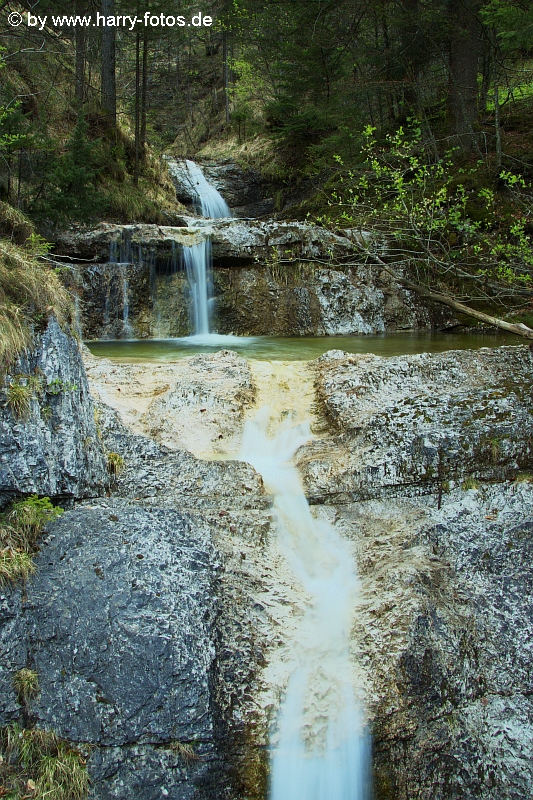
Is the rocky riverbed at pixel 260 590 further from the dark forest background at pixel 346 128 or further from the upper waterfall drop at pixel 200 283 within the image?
the upper waterfall drop at pixel 200 283

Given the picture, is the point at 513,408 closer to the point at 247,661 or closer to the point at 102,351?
the point at 247,661

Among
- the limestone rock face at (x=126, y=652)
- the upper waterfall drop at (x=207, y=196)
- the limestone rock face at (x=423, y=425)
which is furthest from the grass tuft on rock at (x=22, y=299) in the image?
the upper waterfall drop at (x=207, y=196)

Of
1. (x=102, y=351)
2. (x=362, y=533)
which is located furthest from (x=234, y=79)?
(x=362, y=533)

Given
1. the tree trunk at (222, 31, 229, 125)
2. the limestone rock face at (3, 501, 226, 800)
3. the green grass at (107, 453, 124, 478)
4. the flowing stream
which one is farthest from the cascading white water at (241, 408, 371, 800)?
the tree trunk at (222, 31, 229, 125)

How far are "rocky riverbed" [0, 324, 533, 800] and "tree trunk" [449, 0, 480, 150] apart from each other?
9640 millimetres

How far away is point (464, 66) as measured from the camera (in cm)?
1315

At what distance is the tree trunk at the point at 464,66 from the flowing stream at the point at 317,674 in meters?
10.8

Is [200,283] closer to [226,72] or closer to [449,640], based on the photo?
[449,640]

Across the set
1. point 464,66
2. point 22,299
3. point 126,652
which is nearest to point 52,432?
point 22,299

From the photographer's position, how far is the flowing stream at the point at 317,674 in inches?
144

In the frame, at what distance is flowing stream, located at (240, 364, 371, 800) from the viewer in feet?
12.0

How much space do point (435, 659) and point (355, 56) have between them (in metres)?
15.6

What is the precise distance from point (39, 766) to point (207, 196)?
18815 mm

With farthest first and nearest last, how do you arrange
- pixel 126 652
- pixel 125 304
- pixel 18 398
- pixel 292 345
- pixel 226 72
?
1. pixel 226 72
2. pixel 125 304
3. pixel 292 345
4. pixel 18 398
5. pixel 126 652
